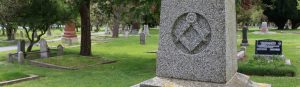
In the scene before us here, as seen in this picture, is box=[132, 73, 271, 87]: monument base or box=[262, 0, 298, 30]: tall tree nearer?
box=[132, 73, 271, 87]: monument base

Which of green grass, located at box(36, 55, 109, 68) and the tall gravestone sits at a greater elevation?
the tall gravestone

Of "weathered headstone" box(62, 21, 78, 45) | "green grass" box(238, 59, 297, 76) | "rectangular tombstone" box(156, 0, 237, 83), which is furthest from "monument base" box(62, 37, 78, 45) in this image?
"rectangular tombstone" box(156, 0, 237, 83)

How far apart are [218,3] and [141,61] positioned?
13105 mm

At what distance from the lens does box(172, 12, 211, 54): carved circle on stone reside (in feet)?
23.2

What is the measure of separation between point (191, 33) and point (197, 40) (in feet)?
0.53

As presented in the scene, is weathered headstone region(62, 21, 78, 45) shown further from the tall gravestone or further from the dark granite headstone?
the tall gravestone

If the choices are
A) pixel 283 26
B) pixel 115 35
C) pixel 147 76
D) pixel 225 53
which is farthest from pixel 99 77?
pixel 283 26

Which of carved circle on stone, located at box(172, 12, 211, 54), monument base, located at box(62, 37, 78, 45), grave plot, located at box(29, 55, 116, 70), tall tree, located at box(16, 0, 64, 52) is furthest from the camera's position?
monument base, located at box(62, 37, 78, 45)

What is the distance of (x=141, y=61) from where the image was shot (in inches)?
781

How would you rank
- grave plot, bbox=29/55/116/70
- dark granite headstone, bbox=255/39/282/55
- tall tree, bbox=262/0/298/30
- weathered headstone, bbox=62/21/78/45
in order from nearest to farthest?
grave plot, bbox=29/55/116/70, dark granite headstone, bbox=255/39/282/55, weathered headstone, bbox=62/21/78/45, tall tree, bbox=262/0/298/30

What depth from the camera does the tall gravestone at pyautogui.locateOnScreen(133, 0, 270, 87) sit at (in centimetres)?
695

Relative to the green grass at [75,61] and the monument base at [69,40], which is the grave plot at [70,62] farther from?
the monument base at [69,40]

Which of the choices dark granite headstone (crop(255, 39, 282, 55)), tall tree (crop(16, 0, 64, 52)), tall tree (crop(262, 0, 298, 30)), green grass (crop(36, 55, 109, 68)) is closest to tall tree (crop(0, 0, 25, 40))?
tall tree (crop(16, 0, 64, 52))

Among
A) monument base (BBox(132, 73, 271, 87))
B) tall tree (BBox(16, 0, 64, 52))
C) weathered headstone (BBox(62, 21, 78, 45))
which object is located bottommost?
monument base (BBox(132, 73, 271, 87))
